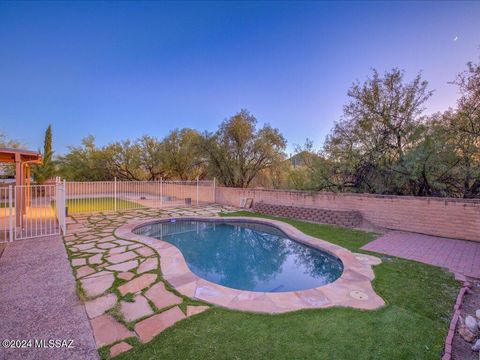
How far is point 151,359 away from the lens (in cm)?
197

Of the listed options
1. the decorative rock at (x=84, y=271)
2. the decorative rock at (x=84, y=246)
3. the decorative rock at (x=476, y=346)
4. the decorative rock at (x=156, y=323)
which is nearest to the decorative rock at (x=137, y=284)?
the decorative rock at (x=156, y=323)

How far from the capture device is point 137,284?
3457 millimetres

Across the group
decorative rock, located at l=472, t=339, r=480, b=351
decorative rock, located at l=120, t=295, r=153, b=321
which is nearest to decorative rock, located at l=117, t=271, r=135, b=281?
decorative rock, located at l=120, t=295, r=153, b=321

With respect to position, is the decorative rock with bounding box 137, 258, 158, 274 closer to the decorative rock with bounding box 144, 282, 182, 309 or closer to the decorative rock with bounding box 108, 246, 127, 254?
the decorative rock with bounding box 144, 282, 182, 309

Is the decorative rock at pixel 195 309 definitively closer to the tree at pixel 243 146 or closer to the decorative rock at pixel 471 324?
the decorative rock at pixel 471 324

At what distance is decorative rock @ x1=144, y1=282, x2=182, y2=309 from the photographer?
292 centimetres

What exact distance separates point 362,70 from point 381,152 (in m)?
3.16

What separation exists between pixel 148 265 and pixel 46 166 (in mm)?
19786

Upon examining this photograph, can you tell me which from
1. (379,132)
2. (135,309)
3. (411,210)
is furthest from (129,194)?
(411,210)

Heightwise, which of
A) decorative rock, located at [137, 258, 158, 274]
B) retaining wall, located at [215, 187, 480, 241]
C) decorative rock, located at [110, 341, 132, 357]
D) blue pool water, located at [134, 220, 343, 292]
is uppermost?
retaining wall, located at [215, 187, 480, 241]

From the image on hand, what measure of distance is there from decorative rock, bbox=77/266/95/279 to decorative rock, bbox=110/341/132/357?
7.03 ft

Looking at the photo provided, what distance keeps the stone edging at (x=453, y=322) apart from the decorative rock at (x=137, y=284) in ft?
12.0

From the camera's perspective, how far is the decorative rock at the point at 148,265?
3.98 metres

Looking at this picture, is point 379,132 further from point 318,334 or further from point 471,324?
point 318,334
